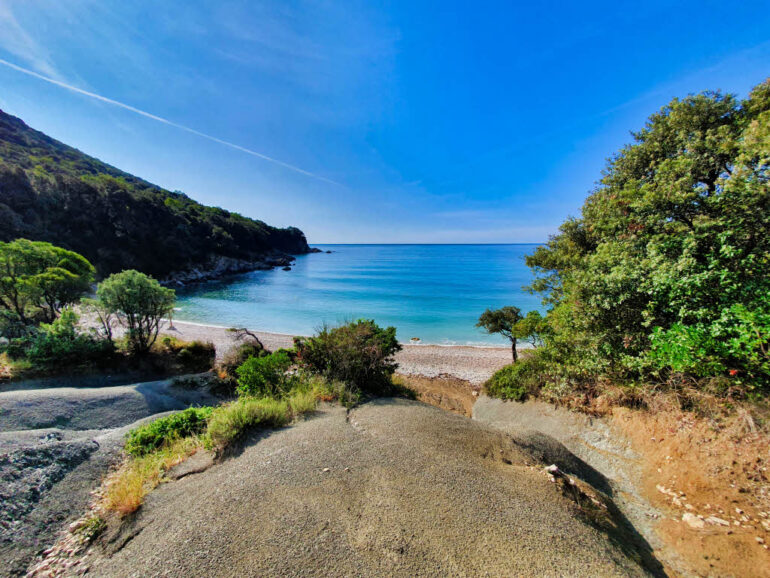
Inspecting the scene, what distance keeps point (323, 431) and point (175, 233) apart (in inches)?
2711

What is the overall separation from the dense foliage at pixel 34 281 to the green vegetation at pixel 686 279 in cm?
Result: 1957

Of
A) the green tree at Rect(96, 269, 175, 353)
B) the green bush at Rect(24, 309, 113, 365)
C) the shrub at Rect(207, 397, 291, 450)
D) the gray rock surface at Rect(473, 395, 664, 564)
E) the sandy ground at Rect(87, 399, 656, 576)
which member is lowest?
the gray rock surface at Rect(473, 395, 664, 564)

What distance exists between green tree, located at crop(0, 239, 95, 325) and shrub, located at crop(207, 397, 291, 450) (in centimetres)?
1284

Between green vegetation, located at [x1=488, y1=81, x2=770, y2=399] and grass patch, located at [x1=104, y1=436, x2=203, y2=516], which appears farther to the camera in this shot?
green vegetation, located at [x1=488, y1=81, x2=770, y2=399]

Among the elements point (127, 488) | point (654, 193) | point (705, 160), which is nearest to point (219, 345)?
point (127, 488)

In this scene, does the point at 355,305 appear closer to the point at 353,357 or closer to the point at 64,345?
the point at 64,345

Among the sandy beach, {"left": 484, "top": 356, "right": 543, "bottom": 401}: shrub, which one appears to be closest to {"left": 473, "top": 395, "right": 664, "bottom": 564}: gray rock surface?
{"left": 484, "top": 356, "right": 543, "bottom": 401}: shrub

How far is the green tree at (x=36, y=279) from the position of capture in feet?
35.6

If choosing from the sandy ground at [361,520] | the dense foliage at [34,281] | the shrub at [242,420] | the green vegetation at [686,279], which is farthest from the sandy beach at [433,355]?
the sandy ground at [361,520]

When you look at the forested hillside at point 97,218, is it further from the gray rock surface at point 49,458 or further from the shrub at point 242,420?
the shrub at point 242,420

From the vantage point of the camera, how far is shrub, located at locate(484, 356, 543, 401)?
8859 millimetres

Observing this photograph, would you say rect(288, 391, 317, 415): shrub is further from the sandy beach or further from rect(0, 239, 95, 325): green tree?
rect(0, 239, 95, 325): green tree

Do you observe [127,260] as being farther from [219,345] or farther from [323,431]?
[323,431]

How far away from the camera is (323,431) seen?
507 cm
